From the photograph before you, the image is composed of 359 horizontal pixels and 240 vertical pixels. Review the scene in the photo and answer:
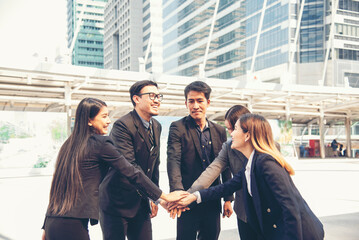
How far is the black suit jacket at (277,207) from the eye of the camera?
2098 mm

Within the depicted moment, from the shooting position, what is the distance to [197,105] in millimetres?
3168

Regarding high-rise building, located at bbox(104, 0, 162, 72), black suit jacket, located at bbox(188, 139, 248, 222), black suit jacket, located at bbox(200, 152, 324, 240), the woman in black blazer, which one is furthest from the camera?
high-rise building, located at bbox(104, 0, 162, 72)

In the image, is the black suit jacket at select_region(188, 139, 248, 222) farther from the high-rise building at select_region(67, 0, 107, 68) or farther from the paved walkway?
the high-rise building at select_region(67, 0, 107, 68)

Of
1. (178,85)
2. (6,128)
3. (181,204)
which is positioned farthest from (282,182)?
(178,85)

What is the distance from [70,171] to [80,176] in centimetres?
7

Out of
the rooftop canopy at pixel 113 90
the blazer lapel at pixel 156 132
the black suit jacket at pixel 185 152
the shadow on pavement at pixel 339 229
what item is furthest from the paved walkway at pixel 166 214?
the rooftop canopy at pixel 113 90

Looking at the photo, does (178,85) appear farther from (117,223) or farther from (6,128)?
(117,223)

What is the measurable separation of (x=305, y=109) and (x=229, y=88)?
1056 cm

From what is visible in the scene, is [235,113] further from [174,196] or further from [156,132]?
[174,196]

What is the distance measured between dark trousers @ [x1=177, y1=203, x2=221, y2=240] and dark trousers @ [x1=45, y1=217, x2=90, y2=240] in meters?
0.97

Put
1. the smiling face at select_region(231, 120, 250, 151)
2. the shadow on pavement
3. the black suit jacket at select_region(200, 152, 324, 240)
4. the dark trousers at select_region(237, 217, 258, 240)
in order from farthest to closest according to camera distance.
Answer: the shadow on pavement, the dark trousers at select_region(237, 217, 258, 240), the smiling face at select_region(231, 120, 250, 151), the black suit jacket at select_region(200, 152, 324, 240)

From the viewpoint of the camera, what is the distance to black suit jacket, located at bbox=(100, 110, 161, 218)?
2705 millimetres

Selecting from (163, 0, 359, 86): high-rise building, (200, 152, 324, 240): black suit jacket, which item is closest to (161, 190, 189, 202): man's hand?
(200, 152, 324, 240): black suit jacket

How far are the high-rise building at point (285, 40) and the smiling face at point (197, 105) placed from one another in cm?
4156
